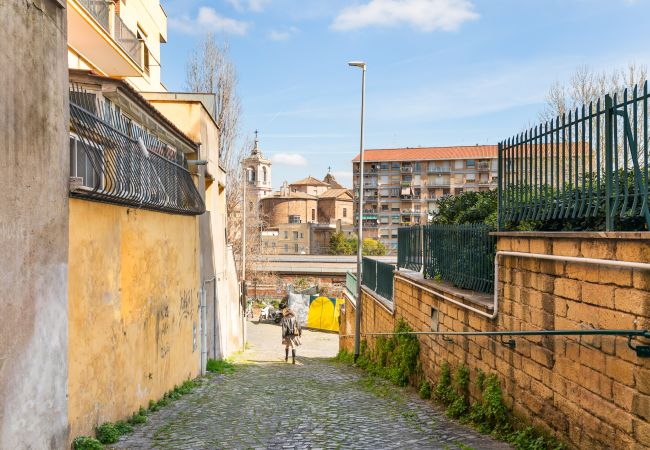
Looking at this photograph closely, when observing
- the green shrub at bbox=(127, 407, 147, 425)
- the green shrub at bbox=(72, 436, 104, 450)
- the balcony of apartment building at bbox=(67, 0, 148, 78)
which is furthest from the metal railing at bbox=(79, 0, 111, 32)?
the green shrub at bbox=(72, 436, 104, 450)

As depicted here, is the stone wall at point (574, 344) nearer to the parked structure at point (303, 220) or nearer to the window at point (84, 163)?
the window at point (84, 163)

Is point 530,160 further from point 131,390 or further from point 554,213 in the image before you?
point 131,390

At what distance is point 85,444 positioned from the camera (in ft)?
20.2

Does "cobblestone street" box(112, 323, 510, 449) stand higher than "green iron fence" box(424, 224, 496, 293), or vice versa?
"green iron fence" box(424, 224, 496, 293)

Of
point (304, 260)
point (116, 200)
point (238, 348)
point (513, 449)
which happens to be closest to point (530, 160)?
point (513, 449)

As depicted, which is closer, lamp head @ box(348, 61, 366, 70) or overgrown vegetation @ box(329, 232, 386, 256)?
lamp head @ box(348, 61, 366, 70)

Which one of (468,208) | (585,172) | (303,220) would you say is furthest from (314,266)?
(585,172)

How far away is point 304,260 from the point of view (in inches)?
2509

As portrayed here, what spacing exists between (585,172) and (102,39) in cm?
1257

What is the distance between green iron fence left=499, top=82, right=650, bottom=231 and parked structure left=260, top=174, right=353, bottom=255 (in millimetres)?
78991

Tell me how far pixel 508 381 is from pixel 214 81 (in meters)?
26.4

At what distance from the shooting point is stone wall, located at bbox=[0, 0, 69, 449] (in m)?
4.71

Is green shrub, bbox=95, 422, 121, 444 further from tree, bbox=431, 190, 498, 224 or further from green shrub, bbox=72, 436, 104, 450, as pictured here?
tree, bbox=431, 190, 498, 224

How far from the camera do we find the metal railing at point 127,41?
54.0 feet
